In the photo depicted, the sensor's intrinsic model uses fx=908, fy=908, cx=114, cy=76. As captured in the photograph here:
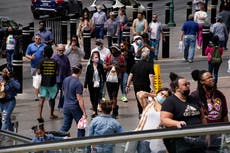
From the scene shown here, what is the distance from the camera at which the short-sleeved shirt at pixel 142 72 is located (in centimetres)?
1688

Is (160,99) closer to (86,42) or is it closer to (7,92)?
(7,92)

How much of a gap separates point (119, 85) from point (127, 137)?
13.1m

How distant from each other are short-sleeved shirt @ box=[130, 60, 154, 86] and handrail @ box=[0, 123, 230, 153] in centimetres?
1038

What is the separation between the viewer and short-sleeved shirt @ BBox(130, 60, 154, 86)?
16.9 meters

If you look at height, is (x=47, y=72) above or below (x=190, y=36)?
below

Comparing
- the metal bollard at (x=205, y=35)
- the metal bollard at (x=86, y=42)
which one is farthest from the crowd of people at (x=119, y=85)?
the metal bollard at (x=86, y=42)

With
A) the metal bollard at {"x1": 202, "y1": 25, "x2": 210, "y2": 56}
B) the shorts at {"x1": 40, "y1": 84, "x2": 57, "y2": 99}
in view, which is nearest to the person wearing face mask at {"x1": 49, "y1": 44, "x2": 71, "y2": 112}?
the shorts at {"x1": 40, "y1": 84, "x2": 57, "y2": 99}

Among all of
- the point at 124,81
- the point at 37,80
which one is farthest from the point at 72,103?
the point at 124,81

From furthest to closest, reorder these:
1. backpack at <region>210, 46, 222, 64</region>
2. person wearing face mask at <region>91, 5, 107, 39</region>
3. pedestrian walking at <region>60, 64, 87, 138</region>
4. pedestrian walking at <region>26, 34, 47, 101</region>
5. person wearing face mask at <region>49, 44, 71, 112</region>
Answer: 1. person wearing face mask at <region>91, 5, 107, 39</region>
2. backpack at <region>210, 46, 222, 64</region>
3. pedestrian walking at <region>26, 34, 47, 101</region>
4. person wearing face mask at <region>49, 44, 71, 112</region>
5. pedestrian walking at <region>60, 64, 87, 138</region>

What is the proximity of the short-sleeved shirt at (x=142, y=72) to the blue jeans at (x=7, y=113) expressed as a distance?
235 cm

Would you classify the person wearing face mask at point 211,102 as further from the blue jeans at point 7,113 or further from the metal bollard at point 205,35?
the metal bollard at point 205,35

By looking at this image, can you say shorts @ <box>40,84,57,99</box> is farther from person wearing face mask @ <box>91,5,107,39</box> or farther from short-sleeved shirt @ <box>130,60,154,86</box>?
person wearing face mask @ <box>91,5,107,39</box>

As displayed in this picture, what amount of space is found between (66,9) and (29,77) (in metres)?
16.2

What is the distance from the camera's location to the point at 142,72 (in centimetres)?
1688
